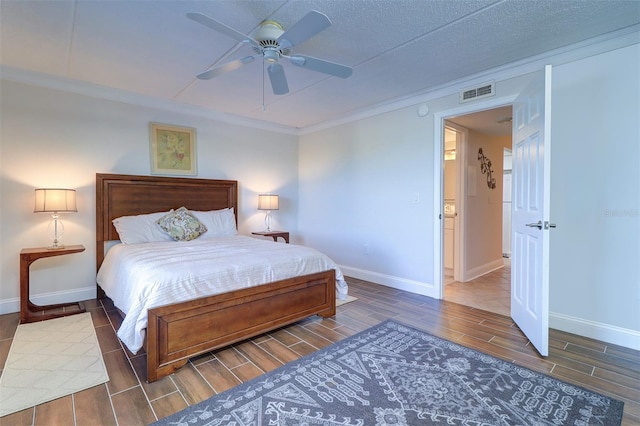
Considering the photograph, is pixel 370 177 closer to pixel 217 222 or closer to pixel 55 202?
pixel 217 222

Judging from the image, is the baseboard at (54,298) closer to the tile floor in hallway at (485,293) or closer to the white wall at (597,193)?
the tile floor in hallway at (485,293)

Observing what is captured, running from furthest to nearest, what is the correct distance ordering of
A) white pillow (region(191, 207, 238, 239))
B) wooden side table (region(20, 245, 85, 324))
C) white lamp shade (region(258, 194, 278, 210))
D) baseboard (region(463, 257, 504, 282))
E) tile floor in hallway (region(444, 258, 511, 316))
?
white lamp shade (region(258, 194, 278, 210))
baseboard (region(463, 257, 504, 282))
white pillow (region(191, 207, 238, 239))
tile floor in hallway (region(444, 258, 511, 316))
wooden side table (region(20, 245, 85, 324))

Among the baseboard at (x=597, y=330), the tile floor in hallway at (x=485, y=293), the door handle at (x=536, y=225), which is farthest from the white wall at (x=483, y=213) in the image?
the door handle at (x=536, y=225)

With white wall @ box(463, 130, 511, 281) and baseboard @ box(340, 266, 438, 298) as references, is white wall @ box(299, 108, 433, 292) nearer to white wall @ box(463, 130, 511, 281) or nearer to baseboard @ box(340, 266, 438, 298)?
baseboard @ box(340, 266, 438, 298)

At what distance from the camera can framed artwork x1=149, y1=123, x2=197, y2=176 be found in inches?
158

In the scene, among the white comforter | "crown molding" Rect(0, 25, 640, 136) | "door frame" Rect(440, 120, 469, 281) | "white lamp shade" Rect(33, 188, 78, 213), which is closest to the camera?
the white comforter

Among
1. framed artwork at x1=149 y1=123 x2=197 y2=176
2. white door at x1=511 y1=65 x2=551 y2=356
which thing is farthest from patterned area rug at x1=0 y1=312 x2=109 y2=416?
white door at x1=511 y1=65 x2=551 y2=356

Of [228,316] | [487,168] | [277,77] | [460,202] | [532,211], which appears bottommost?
[228,316]

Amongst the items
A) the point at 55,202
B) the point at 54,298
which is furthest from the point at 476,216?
the point at 54,298

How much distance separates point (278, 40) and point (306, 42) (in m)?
0.57

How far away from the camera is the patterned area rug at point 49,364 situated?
1837 millimetres

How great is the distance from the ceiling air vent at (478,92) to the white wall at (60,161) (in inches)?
136

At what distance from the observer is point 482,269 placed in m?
4.93

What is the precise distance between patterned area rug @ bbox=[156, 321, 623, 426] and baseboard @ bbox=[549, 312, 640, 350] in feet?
3.25
